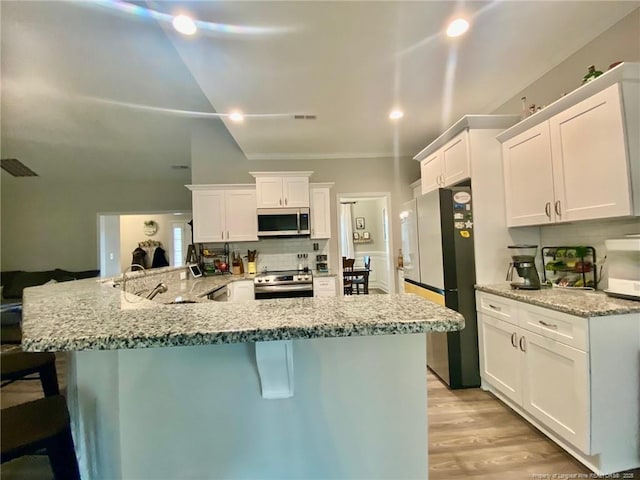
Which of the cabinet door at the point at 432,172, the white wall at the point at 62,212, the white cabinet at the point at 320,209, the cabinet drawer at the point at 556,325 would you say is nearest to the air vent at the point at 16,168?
the white wall at the point at 62,212

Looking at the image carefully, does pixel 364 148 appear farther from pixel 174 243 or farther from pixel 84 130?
pixel 174 243

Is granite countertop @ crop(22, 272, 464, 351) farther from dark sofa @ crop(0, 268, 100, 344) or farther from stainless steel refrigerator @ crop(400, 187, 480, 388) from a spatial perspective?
dark sofa @ crop(0, 268, 100, 344)

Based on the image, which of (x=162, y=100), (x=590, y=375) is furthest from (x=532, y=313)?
(x=162, y=100)

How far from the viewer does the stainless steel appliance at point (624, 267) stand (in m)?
1.72

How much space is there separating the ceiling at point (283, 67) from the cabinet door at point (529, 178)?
66 centimetres

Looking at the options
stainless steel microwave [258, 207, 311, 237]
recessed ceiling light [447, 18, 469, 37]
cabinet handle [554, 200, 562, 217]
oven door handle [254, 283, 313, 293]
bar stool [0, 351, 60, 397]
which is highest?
recessed ceiling light [447, 18, 469, 37]

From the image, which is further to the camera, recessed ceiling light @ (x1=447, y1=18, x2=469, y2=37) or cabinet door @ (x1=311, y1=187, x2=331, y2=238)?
cabinet door @ (x1=311, y1=187, x2=331, y2=238)

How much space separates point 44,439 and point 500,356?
2.67m

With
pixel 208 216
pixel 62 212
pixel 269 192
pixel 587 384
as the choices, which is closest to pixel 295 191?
pixel 269 192

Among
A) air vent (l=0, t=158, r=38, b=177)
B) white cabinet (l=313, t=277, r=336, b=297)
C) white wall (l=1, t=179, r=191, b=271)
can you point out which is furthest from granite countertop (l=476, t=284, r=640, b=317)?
air vent (l=0, t=158, r=38, b=177)

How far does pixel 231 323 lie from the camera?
30.4 inches

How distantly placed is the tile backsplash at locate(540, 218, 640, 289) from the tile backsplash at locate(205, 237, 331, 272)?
2.98m

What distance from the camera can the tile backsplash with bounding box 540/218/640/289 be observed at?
6.62 ft

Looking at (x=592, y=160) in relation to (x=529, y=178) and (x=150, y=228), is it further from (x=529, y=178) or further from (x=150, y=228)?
(x=150, y=228)
